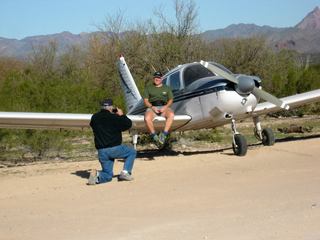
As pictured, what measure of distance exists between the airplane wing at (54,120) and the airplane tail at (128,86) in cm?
425

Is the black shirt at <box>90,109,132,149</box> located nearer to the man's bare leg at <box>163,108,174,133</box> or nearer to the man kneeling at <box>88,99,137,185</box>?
the man kneeling at <box>88,99,137,185</box>

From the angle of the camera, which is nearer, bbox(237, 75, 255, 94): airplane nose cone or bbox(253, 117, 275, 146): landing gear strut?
bbox(237, 75, 255, 94): airplane nose cone

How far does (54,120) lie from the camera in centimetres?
1312

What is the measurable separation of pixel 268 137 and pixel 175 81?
2.81 meters

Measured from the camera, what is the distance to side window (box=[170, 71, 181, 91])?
13670mm

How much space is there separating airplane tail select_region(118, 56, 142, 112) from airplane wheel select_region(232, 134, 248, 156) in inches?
243

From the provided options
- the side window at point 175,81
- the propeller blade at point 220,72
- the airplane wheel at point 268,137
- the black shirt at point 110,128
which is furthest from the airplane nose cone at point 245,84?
the black shirt at point 110,128

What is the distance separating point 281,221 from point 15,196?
468 centimetres

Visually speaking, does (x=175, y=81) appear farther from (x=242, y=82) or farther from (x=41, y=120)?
(x=41, y=120)

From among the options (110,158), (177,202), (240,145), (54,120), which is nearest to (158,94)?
(240,145)

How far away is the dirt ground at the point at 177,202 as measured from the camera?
571cm

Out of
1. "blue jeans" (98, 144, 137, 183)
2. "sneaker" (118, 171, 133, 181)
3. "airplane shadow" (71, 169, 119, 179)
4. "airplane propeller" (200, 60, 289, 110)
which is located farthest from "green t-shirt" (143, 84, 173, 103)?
"sneaker" (118, 171, 133, 181)

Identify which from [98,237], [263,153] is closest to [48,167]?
[263,153]

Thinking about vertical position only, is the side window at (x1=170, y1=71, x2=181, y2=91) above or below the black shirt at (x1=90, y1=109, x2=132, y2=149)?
above
